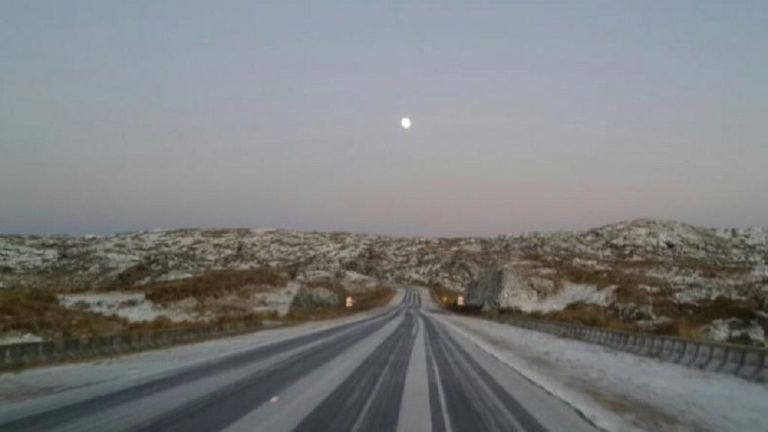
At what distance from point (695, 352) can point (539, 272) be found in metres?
65.4

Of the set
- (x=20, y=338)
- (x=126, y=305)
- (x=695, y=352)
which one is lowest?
(x=126, y=305)

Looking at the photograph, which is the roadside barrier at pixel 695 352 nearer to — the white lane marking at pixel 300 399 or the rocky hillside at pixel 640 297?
the rocky hillside at pixel 640 297

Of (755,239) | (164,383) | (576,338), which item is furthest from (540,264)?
(755,239)

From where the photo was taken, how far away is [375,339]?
37.8 m

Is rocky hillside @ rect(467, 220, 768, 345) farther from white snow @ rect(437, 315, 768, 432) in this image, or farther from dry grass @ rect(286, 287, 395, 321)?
dry grass @ rect(286, 287, 395, 321)

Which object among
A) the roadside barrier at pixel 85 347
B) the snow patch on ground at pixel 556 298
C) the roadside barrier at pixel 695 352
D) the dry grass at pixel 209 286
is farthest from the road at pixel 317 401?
the snow patch on ground at pixel 556 298

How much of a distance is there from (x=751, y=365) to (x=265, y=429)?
15756mm

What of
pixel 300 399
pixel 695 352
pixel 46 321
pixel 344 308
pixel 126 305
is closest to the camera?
pixel 300 399

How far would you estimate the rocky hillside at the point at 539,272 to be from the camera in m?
56.3

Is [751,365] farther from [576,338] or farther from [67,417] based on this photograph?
[576,338]

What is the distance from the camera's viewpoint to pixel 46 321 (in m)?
32.4

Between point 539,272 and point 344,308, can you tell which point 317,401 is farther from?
point 539,272

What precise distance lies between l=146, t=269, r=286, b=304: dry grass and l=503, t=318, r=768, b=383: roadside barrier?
35.7m

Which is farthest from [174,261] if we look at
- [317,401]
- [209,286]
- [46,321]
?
[317,401]
